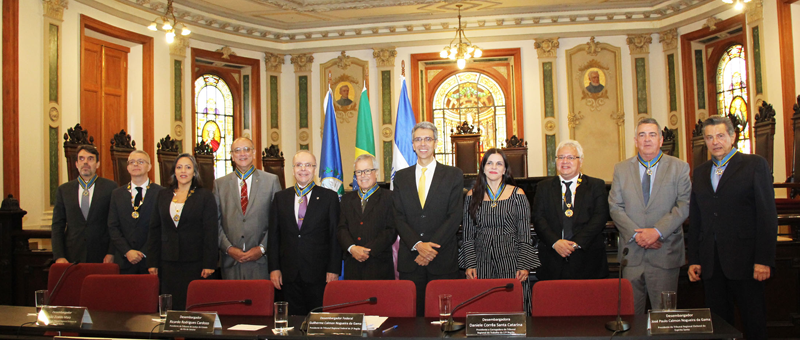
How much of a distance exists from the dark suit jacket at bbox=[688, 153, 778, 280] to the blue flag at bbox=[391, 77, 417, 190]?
240 cm

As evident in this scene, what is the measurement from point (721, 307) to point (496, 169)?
1.38m

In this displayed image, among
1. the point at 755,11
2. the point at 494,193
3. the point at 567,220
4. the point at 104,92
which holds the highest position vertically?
the point at 755,11

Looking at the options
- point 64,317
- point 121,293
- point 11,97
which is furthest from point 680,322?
point 11,97

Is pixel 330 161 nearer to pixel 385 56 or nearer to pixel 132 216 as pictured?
pixel 132 216

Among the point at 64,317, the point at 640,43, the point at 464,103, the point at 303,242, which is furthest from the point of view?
the point at 464,103

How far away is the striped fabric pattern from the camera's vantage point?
337 cm

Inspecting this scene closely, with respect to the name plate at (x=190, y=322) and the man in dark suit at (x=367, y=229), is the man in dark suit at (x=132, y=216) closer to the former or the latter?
the man in dark suit at (x=367, y=229)

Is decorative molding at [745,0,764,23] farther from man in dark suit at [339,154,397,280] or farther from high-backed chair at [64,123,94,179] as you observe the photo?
high-backed chair at [64,123,94,179]

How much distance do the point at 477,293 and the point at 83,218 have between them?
3.10 m

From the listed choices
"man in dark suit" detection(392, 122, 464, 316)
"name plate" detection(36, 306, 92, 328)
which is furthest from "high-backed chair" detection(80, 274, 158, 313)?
"man in dark suit" detection(392, 122, 464, 316)

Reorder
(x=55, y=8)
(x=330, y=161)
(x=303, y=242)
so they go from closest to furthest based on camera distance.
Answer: (x=303, y=242), (x=330, y=161), (x=55, y=8)

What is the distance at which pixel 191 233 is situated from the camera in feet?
12.5

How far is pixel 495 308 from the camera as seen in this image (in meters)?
2.70

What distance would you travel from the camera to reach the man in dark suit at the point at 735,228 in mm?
3027
